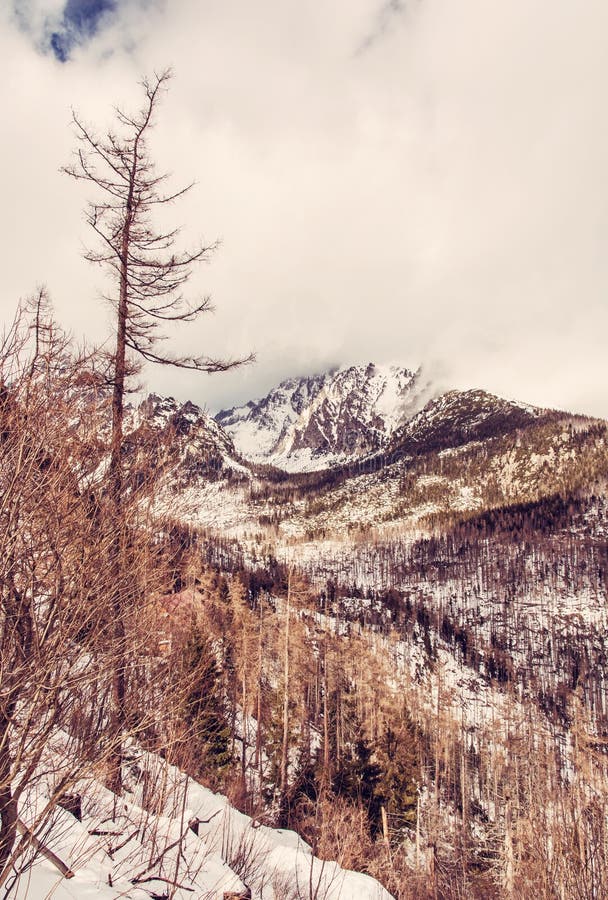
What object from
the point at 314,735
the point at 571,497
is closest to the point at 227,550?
the point at 314,735

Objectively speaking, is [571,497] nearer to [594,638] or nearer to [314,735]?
[594,638]

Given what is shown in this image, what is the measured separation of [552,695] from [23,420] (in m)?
101

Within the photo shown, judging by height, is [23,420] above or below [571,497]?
below

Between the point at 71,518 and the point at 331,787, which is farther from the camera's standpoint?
the point at 331,787

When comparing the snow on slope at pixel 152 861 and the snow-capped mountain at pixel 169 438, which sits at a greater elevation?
the snow-capped mountain at pixel 169 438

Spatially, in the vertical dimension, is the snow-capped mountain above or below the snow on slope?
above

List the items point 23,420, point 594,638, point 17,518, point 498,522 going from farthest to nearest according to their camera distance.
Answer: point 498,522 → point 594,638 → point 23,420 → point 17,518

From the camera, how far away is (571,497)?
573 feet

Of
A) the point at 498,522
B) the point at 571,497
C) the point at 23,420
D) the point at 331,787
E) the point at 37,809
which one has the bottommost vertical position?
the point at 331,787

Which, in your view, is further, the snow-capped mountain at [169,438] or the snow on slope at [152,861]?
the snow-capped mountain at [169,438]

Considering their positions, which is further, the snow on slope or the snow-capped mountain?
the snow-capped mountain

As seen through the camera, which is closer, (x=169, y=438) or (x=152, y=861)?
(x=152, y=861)

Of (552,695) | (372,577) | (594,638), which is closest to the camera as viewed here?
(552,695)

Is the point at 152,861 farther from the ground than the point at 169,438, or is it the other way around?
the point at 169,438
